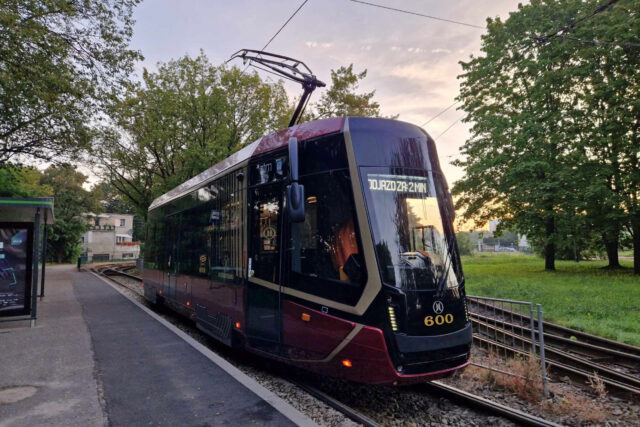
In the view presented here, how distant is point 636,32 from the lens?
1675cm

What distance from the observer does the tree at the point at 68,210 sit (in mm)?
48656

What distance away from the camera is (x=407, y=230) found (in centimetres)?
471

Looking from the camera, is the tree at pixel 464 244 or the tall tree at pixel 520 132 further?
the tree at pixel 464 244

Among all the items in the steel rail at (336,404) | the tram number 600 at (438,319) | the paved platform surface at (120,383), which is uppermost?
the tram number 600 at (438,319)

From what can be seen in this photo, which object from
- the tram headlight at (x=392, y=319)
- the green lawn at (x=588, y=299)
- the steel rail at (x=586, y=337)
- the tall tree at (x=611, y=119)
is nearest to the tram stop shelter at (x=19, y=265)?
the tram headlight at (x=392, y=319)

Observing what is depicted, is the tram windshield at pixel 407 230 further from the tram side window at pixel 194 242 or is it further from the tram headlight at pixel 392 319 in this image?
the tram side window at pixel 194 242

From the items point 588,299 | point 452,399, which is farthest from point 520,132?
point 452,399

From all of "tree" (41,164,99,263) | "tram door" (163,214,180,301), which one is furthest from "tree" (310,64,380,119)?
"tree" (41,164,99,263)

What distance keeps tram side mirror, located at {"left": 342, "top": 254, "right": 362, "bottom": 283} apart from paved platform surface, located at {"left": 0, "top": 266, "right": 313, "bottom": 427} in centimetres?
160

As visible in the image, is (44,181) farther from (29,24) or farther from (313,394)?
(313,394)

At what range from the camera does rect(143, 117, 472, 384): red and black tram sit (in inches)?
174

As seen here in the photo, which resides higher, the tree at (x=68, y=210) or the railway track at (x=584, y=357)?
the tree at (x=68, y=210)

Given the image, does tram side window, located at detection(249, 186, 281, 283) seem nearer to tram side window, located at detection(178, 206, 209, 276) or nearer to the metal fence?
tram side window, located at detection(178, 206, 209, 276)

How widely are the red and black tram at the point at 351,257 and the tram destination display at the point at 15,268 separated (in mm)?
6252
